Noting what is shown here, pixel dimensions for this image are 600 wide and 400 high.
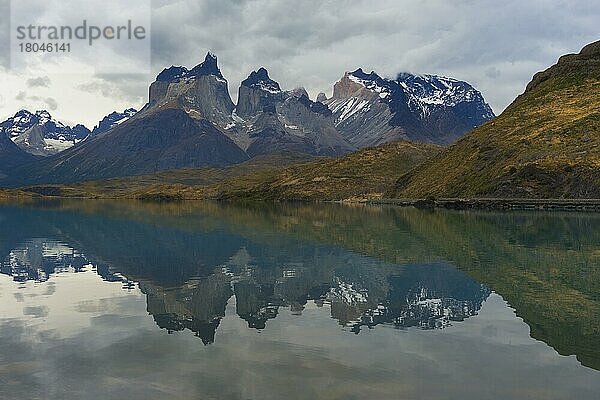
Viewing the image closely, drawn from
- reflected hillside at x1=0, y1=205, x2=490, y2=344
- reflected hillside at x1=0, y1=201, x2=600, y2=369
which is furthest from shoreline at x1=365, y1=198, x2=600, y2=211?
reflected hillside at x1=0, y1=205, x2=490, y2=344

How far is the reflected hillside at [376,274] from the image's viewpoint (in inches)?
1366

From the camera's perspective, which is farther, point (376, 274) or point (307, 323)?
point (376, 274)

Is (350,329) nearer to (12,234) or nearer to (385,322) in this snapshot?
(385,322)

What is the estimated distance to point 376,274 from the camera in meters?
52.0

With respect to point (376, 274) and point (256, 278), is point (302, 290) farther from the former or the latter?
point (376, 274)

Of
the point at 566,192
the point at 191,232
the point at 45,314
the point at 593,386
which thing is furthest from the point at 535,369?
the point at 566,192

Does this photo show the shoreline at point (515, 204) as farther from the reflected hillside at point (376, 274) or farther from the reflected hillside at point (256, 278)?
the reflected hillside at point (256, 278)

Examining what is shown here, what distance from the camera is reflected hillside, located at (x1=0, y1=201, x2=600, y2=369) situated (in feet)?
114

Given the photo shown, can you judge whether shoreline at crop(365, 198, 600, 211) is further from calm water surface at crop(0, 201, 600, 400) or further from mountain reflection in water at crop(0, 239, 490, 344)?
mountain reflection in water at crop(0, 239, 490, 344)

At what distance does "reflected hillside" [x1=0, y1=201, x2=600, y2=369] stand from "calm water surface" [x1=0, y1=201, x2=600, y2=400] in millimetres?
219

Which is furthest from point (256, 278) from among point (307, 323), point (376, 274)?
point (307, 323)

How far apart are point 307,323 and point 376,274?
19.5 metres

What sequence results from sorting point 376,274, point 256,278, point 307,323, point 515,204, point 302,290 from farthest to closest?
point 515,204, point 376,274, point 256,278, point 302,290, point 307,323

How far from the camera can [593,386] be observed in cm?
2138
